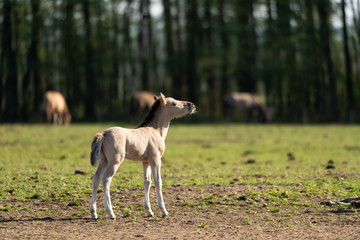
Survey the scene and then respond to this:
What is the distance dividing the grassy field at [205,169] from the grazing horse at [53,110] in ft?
23.0

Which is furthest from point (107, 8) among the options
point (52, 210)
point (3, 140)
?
point (52, 210)

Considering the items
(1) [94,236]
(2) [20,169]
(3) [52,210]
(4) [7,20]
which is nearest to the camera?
(1) [94,236]

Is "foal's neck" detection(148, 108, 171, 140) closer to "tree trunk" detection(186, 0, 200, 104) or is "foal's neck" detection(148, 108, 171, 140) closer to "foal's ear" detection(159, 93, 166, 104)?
"foal's ear" detection(159, 93, 166, 104)

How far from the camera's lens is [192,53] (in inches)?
1759

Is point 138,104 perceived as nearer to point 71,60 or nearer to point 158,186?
point 71,60

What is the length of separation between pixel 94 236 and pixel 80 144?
13.2 m

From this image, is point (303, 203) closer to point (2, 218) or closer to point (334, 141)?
point (2, 218)

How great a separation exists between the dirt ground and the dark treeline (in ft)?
92.8

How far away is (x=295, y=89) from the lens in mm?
47031

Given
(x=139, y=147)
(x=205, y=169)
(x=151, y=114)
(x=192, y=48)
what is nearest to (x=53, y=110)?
(x=192, y=48)

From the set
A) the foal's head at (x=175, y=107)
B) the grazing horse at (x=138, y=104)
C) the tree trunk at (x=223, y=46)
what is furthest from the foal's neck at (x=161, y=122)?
the tree trunk at (x=223, y=46)

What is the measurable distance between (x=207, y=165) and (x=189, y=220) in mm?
7037

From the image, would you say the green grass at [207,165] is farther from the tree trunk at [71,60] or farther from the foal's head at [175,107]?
the tree trunk at [71,60]

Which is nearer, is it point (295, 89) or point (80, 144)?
point (80, 144)
